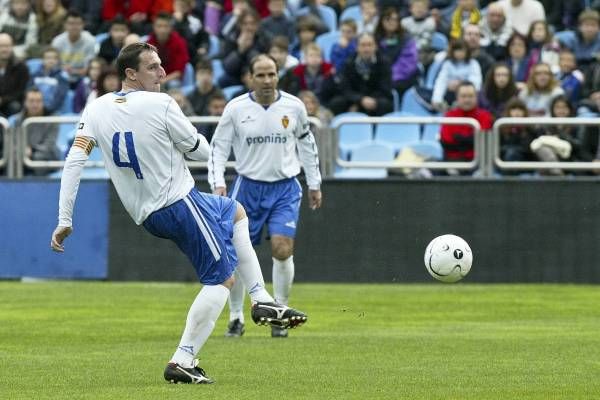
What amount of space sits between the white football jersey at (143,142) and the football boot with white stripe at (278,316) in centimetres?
96

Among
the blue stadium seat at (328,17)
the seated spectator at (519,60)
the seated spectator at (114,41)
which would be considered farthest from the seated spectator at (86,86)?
the seated spectator at (519,60)

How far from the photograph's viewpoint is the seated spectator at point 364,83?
70.3ft

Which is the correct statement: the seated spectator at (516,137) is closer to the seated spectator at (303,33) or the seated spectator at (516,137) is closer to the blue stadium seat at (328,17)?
the seated spectator at (303,33)

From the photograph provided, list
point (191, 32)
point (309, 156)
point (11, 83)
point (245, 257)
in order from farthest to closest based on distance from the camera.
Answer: point (191, 32) < point (11, 83) < point (309, 156) < point (245, 257)

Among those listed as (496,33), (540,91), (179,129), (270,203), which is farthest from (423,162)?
(179,129)

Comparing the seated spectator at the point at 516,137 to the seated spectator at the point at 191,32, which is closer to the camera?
the seated spectator at the point at 516,137

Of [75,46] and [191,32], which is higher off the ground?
[191,32]

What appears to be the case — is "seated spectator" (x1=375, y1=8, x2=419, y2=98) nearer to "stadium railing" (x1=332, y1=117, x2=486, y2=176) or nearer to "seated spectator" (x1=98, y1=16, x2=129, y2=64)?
A: "stadium railing" (x1=332, y1=117, x2=486, y2=176)

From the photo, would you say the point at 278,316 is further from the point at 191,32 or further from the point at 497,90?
the point at 191,32

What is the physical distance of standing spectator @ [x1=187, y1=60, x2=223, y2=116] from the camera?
830 inches

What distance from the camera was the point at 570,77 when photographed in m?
21.0

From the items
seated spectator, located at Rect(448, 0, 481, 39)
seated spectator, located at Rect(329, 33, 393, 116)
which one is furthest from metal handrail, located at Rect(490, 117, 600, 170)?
seated spectator, located at Rect(448, 0, 481, 39)

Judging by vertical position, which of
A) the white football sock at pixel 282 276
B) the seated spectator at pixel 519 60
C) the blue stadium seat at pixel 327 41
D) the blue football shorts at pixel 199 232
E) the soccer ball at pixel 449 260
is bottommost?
the white football sock at pixel 282 276

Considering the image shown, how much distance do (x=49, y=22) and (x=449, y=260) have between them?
1359 cm
